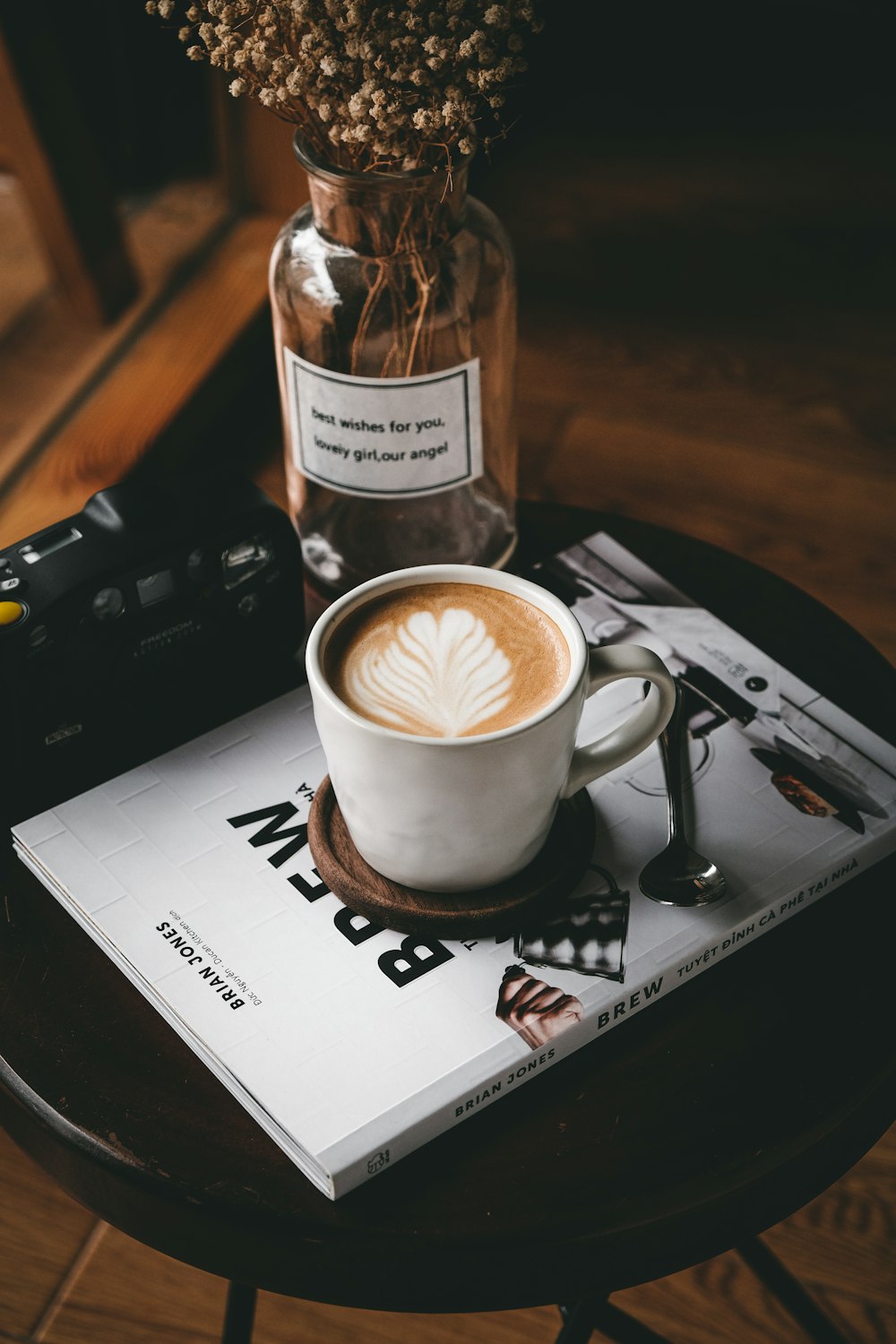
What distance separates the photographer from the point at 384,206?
73 centimetres

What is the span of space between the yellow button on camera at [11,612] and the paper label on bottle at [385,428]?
0.74 ft

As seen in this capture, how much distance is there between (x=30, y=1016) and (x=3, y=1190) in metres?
0.52

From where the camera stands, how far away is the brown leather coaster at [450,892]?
623mm

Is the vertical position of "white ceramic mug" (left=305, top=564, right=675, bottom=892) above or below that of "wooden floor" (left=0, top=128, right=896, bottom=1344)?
above

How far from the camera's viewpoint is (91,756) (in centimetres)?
73

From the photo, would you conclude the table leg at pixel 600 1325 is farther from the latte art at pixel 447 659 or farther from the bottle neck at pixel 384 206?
the bottle neck at pixel 384 206

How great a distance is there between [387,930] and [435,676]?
130 millimetres

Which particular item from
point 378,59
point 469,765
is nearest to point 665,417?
point 378,59

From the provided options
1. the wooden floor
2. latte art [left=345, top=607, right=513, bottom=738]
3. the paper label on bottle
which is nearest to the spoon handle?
latte art [left=345, top=607, right=513, bottom=738]

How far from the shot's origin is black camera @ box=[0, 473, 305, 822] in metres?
0.68

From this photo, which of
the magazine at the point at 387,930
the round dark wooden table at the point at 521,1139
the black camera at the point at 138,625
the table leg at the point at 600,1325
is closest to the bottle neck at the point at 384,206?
the black camera at the point at 138,625

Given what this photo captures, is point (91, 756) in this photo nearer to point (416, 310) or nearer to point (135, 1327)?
point (416, 310)

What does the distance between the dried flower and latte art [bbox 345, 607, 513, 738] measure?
0.25 metres

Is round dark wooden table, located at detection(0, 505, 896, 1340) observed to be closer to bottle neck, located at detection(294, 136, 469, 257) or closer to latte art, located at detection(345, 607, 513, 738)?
latte art, located at detection(345, 607, 513, 738)
